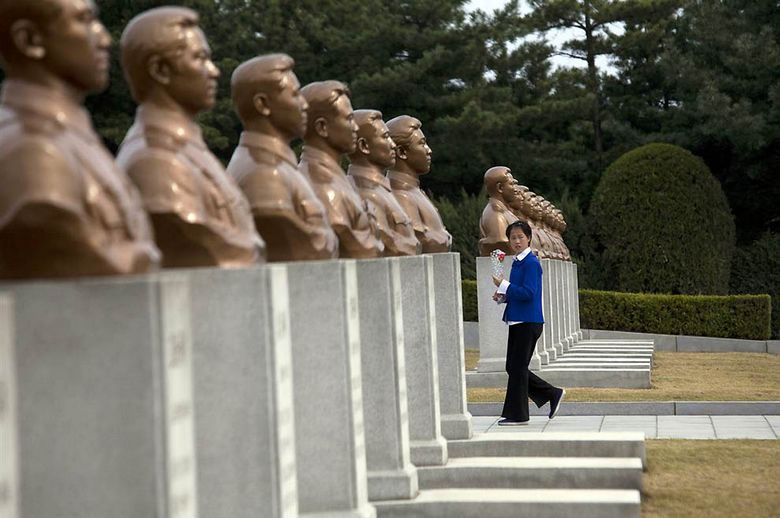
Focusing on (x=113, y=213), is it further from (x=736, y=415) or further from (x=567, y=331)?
(x=567, y=331)

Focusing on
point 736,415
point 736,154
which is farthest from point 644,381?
point 736,154

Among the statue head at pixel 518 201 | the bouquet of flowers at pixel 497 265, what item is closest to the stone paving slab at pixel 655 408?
the bouquet of flowers at pixel 497 265

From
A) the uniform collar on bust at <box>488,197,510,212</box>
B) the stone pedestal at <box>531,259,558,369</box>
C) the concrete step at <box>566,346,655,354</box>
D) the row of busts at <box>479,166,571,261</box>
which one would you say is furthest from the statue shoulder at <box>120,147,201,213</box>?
the concrete step at <box>566,346,655,354</box>

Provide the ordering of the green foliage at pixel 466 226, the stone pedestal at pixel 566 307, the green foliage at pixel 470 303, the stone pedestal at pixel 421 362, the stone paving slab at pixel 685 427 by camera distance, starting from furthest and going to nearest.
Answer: the green foliage at pixel 466 226 < the green foliage at pixel 470 303 < the stone pedestal at pixel 566 307 < the stone paving slab at pixel 685 427 < the stone pedestal at pixel 421 362

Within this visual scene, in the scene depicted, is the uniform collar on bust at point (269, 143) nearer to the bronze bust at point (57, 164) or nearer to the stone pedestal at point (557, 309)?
the bronze bust at point (57, 164)

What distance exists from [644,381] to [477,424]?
160 inches

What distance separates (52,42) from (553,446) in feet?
20.9

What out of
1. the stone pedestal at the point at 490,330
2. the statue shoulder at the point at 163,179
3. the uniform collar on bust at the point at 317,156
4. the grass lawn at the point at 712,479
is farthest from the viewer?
the stone pedestal at the point at 490,330

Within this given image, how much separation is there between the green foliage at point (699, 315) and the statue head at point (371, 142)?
19758 millimetres

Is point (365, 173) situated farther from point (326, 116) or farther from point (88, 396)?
point (88, 396)

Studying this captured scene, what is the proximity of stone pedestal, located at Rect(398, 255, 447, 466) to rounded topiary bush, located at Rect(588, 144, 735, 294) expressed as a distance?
2225 centimetres

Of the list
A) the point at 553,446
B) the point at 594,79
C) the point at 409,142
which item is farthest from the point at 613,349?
the point at 594,79

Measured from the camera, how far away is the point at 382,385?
8.23 metres

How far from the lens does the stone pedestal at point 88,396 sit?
4434 mm
